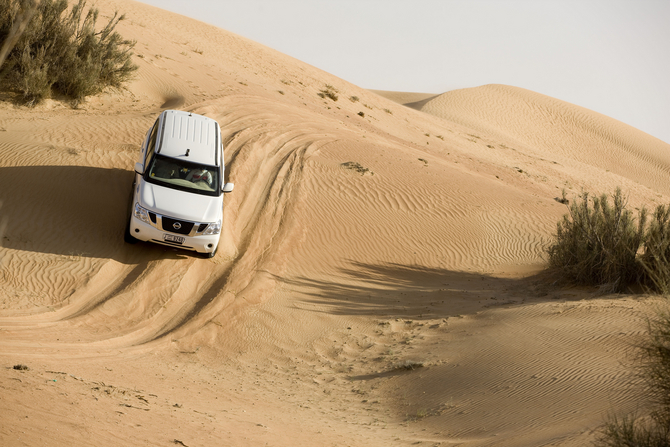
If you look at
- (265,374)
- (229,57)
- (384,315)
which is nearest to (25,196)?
(265,374)

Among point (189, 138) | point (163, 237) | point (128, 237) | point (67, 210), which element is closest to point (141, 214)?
point (163, 237)

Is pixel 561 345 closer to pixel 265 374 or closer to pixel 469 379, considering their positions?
pixel 469 379

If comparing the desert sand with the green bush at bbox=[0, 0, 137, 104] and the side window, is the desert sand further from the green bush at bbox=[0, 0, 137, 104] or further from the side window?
the side window

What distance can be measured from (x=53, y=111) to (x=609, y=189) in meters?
26.8

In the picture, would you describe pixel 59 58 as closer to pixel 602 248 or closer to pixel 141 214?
pixel 141 214

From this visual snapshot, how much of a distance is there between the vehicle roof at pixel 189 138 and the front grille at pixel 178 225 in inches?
61.5

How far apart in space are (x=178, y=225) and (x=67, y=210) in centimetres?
310

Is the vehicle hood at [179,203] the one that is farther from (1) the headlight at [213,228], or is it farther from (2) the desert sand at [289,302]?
(2) the desert sand at [289,302]

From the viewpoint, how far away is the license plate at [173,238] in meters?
10.2

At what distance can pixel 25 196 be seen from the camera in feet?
38.1

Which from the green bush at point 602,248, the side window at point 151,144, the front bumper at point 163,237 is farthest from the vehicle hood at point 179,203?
the green bush at point 602,248

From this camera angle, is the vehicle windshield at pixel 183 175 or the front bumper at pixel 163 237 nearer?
the front bumper at pixel 163 237

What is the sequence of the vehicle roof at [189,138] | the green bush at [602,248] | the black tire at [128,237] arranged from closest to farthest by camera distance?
the black tire at [128,237]
the vehicle roof at [189,138]
the green bush at [602,248]

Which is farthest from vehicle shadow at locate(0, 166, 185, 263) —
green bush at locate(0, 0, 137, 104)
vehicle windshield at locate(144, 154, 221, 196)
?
green bush at locate(0, 0, 137, 104)
